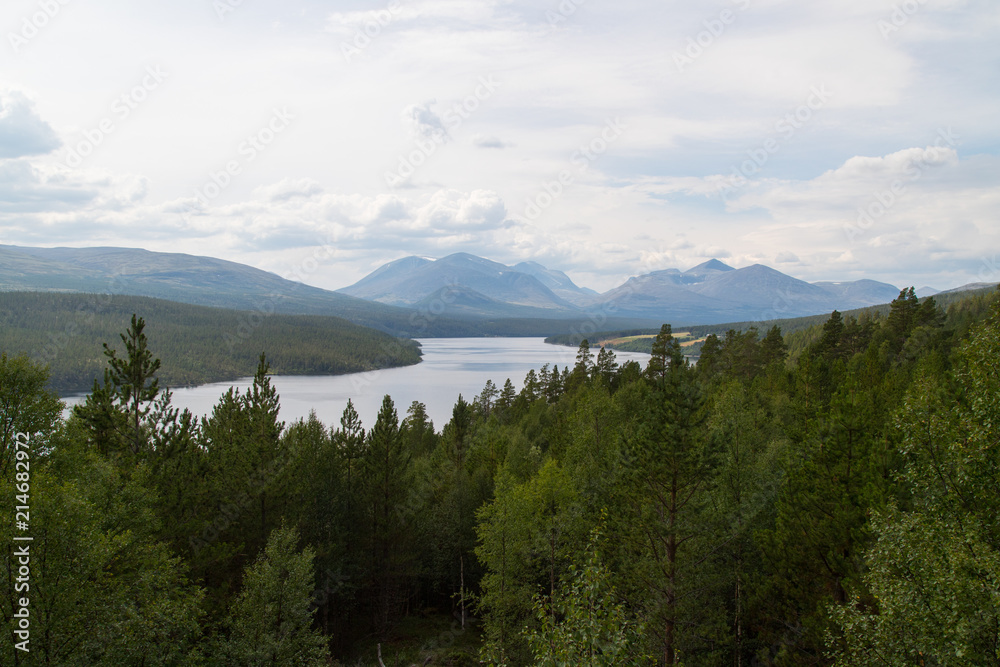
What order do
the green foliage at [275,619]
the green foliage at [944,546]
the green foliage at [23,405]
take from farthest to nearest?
the green foliage at [275,619]
the green foliage at [23,405]
the green foliage at [944,546]

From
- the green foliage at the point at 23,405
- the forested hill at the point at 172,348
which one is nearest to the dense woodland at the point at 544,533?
the green foliage at the point at 23,405

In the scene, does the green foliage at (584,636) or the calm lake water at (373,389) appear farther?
the calm lake water at (373,389)

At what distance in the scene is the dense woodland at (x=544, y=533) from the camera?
10.6 meters

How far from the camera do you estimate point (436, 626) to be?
32.3 metres

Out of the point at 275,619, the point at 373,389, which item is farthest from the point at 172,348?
the point at 275,619

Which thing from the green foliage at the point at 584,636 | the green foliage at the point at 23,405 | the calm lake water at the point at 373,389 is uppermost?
the green foliage at the point at 23,405

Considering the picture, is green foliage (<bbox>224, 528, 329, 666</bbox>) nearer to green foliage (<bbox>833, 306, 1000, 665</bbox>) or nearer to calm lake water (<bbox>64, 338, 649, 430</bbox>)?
green foliage (<bbox>833, 306, 1000, 665</bbox>)

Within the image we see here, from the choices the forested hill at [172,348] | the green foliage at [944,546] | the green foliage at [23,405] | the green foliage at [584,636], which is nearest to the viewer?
the green foliage at [584,636]

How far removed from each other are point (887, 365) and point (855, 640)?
43.8m

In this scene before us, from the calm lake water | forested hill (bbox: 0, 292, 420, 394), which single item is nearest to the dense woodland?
the calm lake water

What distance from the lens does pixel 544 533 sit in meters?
22.6

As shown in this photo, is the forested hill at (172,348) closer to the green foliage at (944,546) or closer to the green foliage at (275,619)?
the green foliage at (275,619)

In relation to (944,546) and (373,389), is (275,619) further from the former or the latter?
(373,389)

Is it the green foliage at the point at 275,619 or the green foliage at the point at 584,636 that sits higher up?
the green foliage at the point at 584,636
